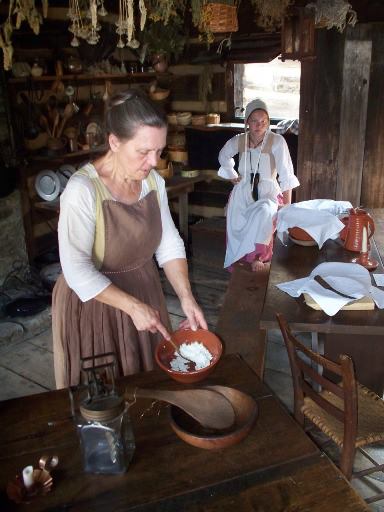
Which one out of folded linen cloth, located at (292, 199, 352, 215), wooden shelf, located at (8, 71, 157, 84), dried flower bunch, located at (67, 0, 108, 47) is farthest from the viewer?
wooden shelf, located at (8, 71, 157, 84)

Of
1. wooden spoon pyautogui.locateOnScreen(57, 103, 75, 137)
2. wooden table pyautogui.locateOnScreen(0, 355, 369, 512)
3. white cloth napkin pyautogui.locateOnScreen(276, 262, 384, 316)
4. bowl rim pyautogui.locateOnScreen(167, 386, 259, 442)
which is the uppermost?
wooden spoon pyautogui.locateOnScreen(57, 103, 75, 137)

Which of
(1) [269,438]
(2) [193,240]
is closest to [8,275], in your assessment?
(2) [193,240]

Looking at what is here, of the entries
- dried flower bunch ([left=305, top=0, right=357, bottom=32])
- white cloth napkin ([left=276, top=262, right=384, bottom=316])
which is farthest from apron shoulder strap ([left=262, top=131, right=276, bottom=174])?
white cloth napkin ([left=276, top=262, right=384, bottom=316])

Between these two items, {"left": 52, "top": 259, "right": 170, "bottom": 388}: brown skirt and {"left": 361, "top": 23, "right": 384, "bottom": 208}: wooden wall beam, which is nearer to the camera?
{"left": 52, "top": 259, "right": 170, "bottom": 388}: brown skirt

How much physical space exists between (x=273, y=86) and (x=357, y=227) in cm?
348

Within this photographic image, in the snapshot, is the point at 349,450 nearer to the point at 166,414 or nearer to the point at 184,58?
the point at 166,414

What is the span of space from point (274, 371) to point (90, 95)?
3.91 m

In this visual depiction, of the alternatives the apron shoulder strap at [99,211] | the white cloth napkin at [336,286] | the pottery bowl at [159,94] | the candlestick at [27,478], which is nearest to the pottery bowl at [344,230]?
the white cloth napkin at [336,286]

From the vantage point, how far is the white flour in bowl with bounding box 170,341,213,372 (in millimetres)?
1864

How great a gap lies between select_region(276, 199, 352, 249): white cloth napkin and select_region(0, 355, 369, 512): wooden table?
1982 mm

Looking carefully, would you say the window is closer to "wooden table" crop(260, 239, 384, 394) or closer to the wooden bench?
the wooden bench

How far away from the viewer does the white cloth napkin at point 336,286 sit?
2.58 m

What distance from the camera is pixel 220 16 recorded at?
4.49 m

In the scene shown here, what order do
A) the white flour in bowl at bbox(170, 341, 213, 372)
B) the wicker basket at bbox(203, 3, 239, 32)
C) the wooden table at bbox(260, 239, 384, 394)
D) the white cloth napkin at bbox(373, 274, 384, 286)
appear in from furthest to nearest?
the wicker basket at bbox(203, 3, 239, 32) → the white cloth napkin at bbox(373, 274, 384, 286) → the wooden table at bbox(260, 239, 384, 394) → the white flour in bowl at bbox(170, 341, 213, 372)
